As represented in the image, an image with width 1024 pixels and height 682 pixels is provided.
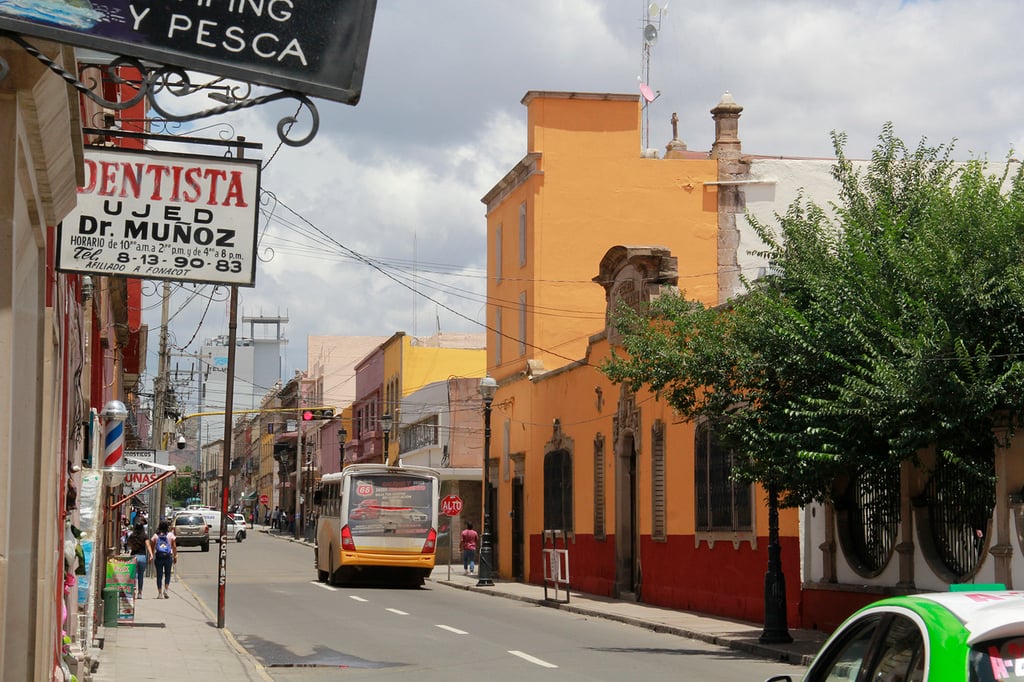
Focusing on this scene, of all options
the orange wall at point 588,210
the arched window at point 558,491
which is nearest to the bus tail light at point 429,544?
the arched window at point 558,491

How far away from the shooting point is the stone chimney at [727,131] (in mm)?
39750

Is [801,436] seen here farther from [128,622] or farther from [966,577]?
[128,622]

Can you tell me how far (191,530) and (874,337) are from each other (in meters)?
51.4

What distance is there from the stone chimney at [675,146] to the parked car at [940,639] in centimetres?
3760

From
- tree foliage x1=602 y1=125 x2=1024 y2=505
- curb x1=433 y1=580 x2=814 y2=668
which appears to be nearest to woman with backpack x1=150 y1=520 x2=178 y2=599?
curb x1=433 y1=580 x2=814 y2=668

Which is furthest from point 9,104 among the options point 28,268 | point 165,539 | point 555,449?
point 555,449

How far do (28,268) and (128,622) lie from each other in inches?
661

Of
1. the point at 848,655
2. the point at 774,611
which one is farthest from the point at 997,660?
the point at 774,611

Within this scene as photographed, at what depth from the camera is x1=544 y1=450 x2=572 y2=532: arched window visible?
37219 millimetres

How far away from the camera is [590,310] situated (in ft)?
136

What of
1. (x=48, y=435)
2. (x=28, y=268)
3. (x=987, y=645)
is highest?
(x=28, y=268)

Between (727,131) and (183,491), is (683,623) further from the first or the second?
(183,491)

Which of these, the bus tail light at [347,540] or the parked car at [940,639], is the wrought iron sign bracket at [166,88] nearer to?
the parked car at [940,639]

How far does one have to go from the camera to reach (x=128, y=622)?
23.6 m
